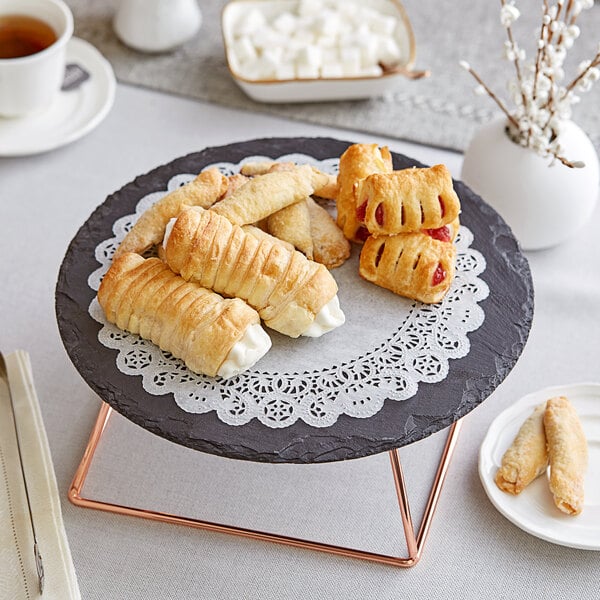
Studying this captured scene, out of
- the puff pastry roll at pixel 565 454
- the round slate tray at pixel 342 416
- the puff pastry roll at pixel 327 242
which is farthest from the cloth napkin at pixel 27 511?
the puff pastry roll at pixel 565 454

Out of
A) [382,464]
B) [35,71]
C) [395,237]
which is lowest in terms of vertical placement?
[382,464]

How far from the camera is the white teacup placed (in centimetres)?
160

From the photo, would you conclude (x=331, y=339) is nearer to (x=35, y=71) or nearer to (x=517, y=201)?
(x=517, y=201)

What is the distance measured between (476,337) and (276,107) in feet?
2.86

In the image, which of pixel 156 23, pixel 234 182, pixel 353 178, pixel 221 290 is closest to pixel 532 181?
pixel 353 178

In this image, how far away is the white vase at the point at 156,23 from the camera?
184 centimetres

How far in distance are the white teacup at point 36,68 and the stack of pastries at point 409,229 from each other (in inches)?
29.4

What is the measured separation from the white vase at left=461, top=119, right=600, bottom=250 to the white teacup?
2.49ft

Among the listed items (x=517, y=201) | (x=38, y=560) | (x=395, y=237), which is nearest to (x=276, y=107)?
(x=517, y=201)

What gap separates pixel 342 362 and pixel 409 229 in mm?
190

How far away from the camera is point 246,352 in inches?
41.1

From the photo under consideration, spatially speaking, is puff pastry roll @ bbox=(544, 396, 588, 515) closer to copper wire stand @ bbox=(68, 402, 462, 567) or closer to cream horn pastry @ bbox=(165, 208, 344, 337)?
copper wire stand @ bbox=(68, 402, 462, 567)

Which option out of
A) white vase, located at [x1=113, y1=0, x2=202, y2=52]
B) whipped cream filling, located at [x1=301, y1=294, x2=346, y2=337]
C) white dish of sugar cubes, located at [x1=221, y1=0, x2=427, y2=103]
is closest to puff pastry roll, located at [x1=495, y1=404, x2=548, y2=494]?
whipped cream filling, located at [x1=301, y1=294, x2=346, y2=337]

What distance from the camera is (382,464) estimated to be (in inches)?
52.3
